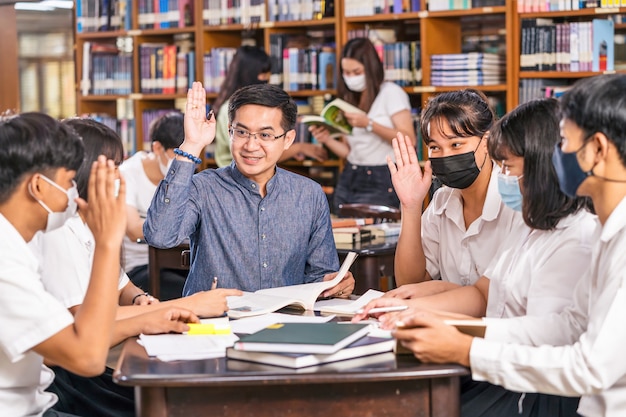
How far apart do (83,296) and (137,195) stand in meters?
2.27

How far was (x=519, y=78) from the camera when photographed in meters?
5.73

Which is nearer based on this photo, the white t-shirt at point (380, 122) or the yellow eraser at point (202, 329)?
the yellow eraser at point (202, 329)

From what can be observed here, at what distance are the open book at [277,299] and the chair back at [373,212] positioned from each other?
2045 mm

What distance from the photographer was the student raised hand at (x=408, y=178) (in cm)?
302

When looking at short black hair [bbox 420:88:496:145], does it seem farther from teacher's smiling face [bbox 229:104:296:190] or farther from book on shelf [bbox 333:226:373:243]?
book on shelf [bbox 333:226:373:243]

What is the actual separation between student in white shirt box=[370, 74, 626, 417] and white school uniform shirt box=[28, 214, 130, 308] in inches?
35.1

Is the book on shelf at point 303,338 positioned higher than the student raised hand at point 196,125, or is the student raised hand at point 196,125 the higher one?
the student raised hand at point 196,125

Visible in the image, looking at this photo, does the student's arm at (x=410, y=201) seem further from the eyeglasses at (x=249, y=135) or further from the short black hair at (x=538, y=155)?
the short black hair at (x=538, y=155)

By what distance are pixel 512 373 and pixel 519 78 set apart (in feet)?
13.1

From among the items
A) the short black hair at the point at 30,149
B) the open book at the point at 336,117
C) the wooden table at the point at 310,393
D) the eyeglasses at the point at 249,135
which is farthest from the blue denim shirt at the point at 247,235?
the open book at the point at 336,117

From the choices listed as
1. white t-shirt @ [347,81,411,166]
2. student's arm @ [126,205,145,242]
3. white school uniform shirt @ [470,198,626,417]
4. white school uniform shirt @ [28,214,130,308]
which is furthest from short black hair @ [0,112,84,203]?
white t-shirt @ [347,81,411,166]

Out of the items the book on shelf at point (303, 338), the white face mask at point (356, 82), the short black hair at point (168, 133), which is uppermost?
the white face mask at point (356, 82)

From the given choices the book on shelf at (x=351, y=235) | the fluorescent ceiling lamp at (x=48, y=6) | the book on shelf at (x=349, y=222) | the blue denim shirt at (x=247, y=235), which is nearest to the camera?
the blue denim shirt at (x=247, y=235)

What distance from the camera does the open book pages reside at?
2.50m
